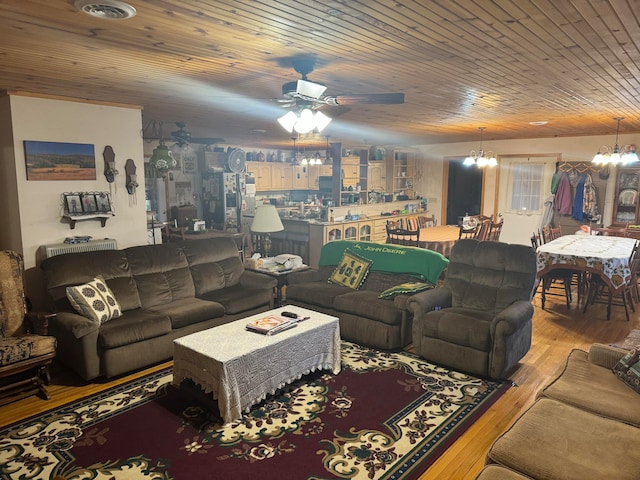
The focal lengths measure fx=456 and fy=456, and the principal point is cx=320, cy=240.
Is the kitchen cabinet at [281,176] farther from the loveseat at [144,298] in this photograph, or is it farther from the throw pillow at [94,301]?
the throw pillow at [94,301]

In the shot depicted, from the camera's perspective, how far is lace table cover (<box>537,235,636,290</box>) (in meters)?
5.10

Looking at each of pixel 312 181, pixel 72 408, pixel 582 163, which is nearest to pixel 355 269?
pixel 72 408

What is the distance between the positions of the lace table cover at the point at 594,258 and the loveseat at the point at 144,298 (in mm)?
3307

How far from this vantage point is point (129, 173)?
497cm

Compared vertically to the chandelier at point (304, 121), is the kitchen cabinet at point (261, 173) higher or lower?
lower

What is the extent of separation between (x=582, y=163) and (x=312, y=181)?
5962mm

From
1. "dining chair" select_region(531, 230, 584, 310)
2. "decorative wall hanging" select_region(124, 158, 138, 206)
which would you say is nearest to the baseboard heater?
"decorative wall hanging" select_region(124, 158, 138, 206)

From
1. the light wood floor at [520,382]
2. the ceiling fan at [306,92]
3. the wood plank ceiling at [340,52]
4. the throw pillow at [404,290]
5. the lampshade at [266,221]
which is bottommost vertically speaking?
the light wood floor at [520,382]

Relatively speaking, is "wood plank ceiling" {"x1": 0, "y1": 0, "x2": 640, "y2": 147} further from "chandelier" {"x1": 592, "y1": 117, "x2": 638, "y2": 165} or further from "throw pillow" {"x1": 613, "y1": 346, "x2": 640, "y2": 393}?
"throw pillow" {"x1": 613, "y1": 346, "x2": 640, "y2": 393}

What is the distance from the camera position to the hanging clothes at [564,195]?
8.20 metres

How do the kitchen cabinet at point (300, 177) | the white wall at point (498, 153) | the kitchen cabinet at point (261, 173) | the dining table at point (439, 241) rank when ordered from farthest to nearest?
the kitchen cabinet at point (300, 177) < the kitchen cabinet at point (261, 173) < the white wall at point (498, 153) < the dining table at point (439, 241)

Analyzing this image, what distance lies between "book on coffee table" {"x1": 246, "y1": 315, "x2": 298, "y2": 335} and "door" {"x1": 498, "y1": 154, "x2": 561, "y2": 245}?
21.8 feet

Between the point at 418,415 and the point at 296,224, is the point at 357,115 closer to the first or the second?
the point at 296,224

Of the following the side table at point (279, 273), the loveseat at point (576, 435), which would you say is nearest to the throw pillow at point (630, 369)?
the loveseat at point (576, 435)
